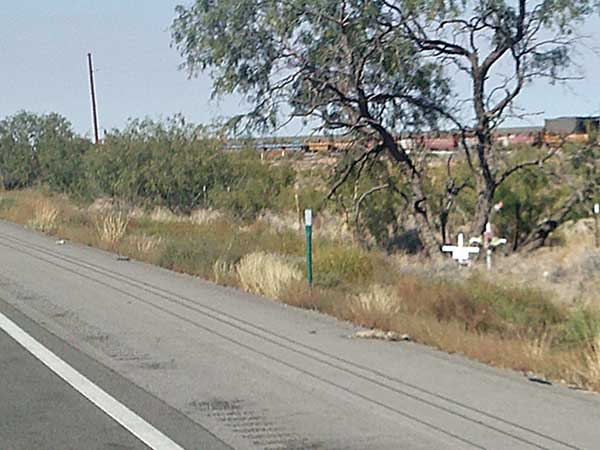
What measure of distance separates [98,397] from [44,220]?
82.7ft

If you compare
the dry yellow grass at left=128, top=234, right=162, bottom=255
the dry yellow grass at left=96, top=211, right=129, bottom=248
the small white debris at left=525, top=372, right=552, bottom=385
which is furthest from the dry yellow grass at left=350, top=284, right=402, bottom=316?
the dry yellow grass at left=96, top=211, right=129, bottom=248

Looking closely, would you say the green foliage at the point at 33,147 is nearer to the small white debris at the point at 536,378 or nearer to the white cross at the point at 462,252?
the white cross at the point at 462,252

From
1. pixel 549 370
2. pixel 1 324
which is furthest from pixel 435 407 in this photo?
pixel 1 324

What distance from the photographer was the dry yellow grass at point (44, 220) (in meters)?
32.7

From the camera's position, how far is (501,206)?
2889 cm

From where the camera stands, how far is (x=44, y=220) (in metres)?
33.9

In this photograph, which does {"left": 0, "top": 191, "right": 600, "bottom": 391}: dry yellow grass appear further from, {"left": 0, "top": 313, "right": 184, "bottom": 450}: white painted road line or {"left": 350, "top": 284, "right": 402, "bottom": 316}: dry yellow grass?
{"left": 0, "top": 313, "right": 184, "bottom": 450}: white painted road line

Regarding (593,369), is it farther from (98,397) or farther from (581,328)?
(98,397)

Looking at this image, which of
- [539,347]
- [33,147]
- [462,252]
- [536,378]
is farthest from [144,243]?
[33,147]

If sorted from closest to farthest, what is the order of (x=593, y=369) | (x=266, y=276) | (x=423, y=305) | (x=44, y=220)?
(x=593, y=369), (x=423, y=305), (x=266, y=276), (x=44, y=220)

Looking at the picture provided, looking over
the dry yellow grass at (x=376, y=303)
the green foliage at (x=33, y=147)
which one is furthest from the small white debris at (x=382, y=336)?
the green foliage at (x=33, y=147)

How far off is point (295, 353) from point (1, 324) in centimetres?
465

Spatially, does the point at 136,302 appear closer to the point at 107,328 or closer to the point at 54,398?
the point at 107,328

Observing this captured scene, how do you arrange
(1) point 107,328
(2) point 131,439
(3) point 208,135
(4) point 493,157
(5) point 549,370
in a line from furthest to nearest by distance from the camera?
(3) point 208,135
(4) point 493,157
(1) point 107,328
(5) point 549,370
(2) point 131,439
